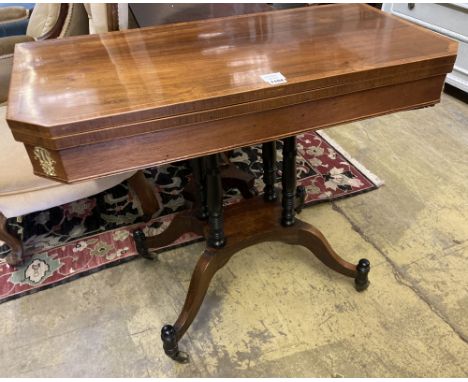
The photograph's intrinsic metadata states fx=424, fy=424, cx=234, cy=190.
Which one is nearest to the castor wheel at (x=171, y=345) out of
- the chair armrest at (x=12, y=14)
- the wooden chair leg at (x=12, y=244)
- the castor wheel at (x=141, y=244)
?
the castor wheel at (x=141, y=244)

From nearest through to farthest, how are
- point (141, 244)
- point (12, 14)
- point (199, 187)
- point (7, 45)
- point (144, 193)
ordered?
point (199, 187), point (141, 244), point (144, 193), point (7, 45), point (12, 14)

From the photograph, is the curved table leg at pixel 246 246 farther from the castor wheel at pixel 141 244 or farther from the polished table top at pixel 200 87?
the polished table top at pixel 200 87

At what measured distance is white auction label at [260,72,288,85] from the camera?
2.44 feet

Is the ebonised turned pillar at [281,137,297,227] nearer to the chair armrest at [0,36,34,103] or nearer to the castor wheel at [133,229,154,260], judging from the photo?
the castor wheel at [133,229,154,260]

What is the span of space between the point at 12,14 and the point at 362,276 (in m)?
1.81

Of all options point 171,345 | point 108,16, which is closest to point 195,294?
point 171,345

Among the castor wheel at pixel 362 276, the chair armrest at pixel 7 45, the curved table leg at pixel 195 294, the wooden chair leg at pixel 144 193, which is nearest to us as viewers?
the curved table leg at pixel 195 294

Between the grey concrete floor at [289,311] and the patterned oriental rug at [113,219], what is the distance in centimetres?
6

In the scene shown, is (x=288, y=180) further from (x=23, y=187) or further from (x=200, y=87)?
(x=23, y=187)

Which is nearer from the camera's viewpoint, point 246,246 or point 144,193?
point 246,246

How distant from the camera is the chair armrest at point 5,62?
5.08ft

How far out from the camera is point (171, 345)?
107 centimetres

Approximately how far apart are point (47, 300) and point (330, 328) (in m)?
0.84

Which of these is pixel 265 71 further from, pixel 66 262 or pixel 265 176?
pixel 66 262
